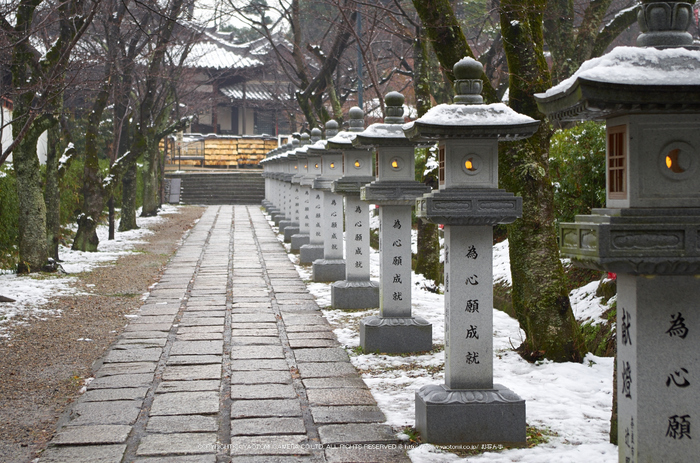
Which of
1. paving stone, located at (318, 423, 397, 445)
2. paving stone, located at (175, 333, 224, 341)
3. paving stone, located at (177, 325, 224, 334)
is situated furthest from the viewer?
paving stone, located at (177, 325, 224, 334)

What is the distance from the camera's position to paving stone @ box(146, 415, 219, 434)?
5.90 m

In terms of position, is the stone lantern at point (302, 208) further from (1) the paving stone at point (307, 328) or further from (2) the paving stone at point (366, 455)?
(2) the paving stone at point (366, 455)

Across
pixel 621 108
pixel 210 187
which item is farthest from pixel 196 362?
pixel 210 187

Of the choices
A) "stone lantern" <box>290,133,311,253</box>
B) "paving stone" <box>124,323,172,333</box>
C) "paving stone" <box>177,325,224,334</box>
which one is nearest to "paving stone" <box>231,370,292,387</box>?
"paving stone" <box>177,325,224,334</box>

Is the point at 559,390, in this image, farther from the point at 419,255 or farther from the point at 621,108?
the point at 419,255

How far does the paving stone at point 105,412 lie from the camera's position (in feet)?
20.0

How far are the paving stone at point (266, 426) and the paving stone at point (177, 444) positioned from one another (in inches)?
9.1

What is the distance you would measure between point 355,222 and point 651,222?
24.2 ft

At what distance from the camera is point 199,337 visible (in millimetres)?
9281

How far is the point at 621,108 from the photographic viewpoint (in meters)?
3.85

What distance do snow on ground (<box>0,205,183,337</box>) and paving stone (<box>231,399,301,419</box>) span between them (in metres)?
4.20

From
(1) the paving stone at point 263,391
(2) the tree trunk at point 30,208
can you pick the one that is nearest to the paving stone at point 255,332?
(1) the paving stone at point 263,391

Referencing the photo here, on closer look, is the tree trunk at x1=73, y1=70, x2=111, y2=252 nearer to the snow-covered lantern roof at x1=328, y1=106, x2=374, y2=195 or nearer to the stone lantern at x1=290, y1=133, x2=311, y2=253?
the stone lantern at x1=290, y1=133, x2=311, y2=253

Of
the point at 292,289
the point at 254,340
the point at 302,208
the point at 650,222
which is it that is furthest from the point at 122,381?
the point at 302,208
